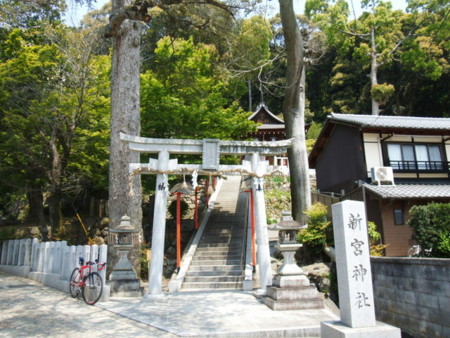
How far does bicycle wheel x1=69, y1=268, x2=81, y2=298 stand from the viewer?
8.80 m

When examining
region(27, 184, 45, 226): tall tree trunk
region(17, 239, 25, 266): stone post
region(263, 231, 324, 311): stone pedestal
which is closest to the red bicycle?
region(263, 231, 324, 311): stone pedestal

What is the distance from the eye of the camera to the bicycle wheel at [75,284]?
8.80 m

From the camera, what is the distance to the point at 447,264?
692 cm

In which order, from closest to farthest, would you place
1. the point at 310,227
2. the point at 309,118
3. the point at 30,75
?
the point at 310,227 < the point at 30,75 < the point at 309,118

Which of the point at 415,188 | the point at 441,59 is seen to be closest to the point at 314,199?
the point at 415,188

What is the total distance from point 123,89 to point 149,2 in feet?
9.81

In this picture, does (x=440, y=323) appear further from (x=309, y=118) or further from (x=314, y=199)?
(x=309, y=118)

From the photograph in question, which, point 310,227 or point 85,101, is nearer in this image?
point 310,227

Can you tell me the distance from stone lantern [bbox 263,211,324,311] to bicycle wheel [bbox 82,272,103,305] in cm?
401

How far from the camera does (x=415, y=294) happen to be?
7.88m

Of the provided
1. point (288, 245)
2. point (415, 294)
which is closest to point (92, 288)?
point (288, 245)

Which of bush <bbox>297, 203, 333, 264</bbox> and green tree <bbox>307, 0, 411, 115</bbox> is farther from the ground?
green tree <bbox>307, 0, 411, 115</bbox>

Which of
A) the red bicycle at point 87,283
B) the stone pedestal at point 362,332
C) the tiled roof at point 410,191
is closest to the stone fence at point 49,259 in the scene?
the red bicycle at point 87,283

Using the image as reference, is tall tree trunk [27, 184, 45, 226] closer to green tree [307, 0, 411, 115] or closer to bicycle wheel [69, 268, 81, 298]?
bicycle wheel [69, 268, 81, 298]
